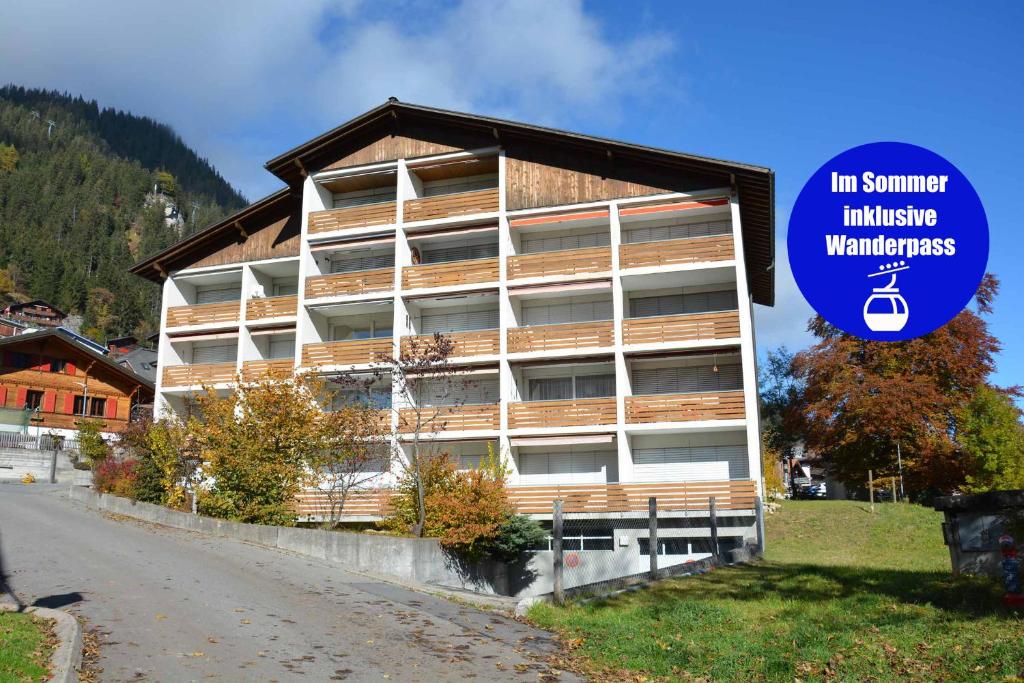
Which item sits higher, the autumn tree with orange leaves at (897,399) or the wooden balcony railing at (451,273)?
the wooden balcony railing at (451,273)

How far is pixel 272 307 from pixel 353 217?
5.27m

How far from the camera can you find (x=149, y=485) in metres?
27.2

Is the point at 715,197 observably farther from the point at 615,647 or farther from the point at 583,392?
the point at 615,647

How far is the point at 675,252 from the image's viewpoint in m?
30.2

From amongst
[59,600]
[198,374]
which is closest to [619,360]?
[198,374]

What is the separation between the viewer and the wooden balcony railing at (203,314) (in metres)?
37.5

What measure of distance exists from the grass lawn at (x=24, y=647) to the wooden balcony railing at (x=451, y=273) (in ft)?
74.9

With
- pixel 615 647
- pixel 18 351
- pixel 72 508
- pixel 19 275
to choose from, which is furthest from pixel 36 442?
pixel 19 275

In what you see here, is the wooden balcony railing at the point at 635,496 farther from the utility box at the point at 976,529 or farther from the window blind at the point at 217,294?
the window blind at the point at 217,294

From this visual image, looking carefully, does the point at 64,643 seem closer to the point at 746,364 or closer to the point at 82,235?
the point at 746,364

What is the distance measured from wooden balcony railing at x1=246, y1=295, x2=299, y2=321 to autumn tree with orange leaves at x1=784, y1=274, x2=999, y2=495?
2545 centimetres

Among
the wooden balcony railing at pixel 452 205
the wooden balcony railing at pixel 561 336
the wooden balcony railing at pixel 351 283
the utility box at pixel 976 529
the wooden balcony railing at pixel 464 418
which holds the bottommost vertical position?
the utility box at pixel 976 529

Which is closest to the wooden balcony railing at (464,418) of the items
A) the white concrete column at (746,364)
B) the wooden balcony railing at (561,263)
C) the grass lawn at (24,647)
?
the wooden balcony railing at (561,263)

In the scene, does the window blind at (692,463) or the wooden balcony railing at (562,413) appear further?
the wooden balcony railing at (562,413)
